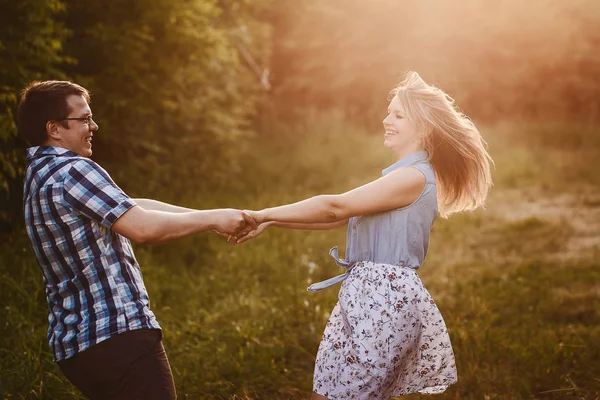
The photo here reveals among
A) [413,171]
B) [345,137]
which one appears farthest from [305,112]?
[413,171]

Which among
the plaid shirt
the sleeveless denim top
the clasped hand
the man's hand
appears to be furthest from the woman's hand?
the plaid shirt

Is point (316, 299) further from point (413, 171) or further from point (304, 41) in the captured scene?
point (304, 41)

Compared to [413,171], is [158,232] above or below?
below

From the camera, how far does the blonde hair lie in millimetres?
3410

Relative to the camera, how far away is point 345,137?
1488 cm

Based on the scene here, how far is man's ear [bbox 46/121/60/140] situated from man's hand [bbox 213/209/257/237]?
85cm

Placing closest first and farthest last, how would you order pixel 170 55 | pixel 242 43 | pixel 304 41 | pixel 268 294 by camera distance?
1. pixel 268 294
2. pixel 170 55
3. pixel 242 43
4. pixel 304 41

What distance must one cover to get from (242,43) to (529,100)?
34.2ft

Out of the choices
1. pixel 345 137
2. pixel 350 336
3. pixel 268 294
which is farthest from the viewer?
pixel 345 137

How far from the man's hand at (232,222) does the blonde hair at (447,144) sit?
1.00m

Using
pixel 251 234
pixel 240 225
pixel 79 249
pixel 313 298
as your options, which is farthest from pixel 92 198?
pixel 313 298

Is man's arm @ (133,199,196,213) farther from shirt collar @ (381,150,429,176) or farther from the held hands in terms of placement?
shirt collar @ (381,150,429,176)

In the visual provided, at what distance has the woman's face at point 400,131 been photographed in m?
3.43

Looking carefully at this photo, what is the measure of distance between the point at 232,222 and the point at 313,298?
317cm
